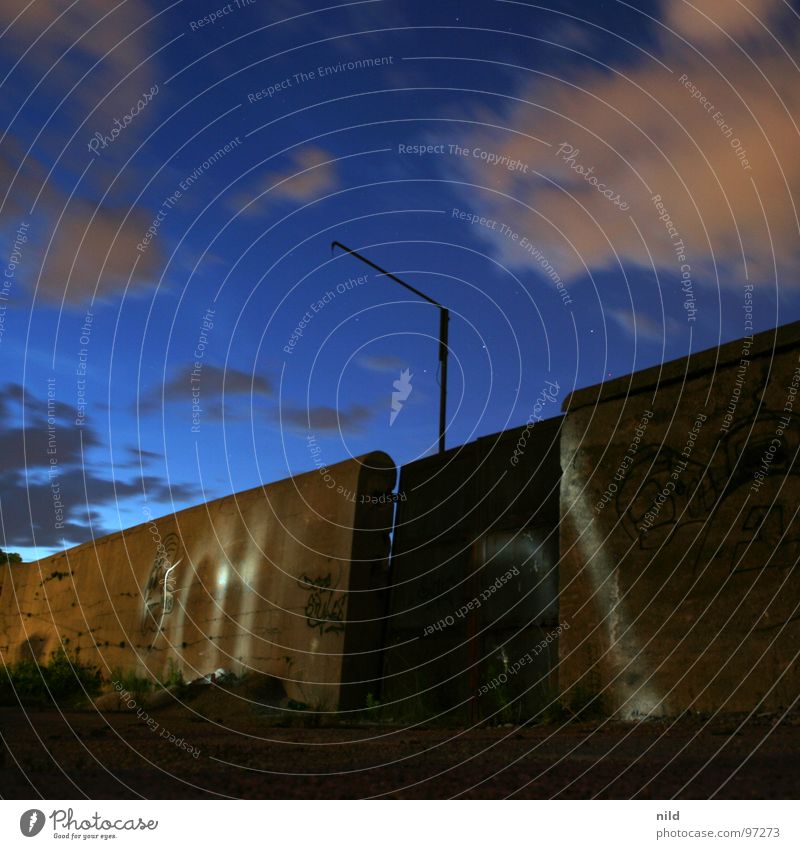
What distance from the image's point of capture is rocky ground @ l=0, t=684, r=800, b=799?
379 centimetres

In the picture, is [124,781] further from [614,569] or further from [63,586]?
[63,586]

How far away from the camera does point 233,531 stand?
12891 mm

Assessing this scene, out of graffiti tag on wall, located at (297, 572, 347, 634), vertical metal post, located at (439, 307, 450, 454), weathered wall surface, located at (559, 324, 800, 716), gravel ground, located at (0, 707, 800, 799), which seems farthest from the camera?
vertical metal post, located at (439, 307, 450, 454)

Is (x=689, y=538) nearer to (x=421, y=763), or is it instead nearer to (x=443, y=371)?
(x=421, y=763)

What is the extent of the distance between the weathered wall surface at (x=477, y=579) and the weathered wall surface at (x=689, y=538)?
0.75 m

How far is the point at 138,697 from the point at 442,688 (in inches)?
204

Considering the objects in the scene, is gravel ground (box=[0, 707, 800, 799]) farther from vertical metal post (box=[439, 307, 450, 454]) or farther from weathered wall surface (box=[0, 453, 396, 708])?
vertical metal post (box=[439, 307, 450, 454])

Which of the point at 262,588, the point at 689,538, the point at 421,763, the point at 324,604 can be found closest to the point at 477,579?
the point at 324,604

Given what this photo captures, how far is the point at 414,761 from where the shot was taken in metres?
5.16

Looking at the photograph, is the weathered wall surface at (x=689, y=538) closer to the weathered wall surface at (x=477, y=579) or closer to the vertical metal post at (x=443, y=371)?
the weathered wall surface at (x=477, y=579)

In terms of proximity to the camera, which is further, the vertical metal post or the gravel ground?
the vertical metal post

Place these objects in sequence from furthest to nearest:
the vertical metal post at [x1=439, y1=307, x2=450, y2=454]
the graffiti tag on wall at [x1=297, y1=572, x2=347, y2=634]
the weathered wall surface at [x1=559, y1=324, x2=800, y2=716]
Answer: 1. the vertical metal post at [x1=439, y1=307, x2=450, y2=454]
2. the graffiti tag on wall at [x1=297, y1=572, x2=347, y2=634]
3. the weathered wall surface at [x1=559, y1=324, x2=800, y2=716]

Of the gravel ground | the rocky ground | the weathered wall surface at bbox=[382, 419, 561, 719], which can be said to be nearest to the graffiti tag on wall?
the weathered wall surface at bbox=[382, 419, 561, 719]

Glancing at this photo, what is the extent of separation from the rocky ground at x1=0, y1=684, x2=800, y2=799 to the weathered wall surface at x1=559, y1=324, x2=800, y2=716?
0.51 metres
